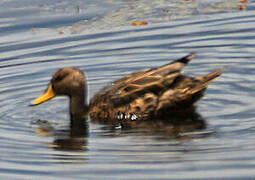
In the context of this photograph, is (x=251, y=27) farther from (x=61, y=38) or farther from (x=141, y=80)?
(x=141, y=80)

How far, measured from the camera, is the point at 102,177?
7.86 metres

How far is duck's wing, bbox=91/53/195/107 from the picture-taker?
10.3 metres

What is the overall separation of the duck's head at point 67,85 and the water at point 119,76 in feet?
0.91

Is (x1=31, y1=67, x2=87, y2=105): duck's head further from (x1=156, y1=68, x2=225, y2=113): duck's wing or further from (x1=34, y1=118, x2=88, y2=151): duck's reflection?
(x1=156, y1=68, x2=225, y2=113): duck's wing

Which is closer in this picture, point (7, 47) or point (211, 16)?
point (7, 47)

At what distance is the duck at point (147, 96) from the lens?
1036 centimetres

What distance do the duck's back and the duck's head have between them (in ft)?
1.41

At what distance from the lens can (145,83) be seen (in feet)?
34.1

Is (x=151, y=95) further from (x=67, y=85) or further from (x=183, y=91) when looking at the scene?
(x=67, y=85)

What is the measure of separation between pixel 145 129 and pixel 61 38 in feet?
16.0

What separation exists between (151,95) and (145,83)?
193 millimetres

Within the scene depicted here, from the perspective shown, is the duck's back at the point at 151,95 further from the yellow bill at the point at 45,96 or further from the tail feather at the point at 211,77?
the yellow bill at the point at 45,96

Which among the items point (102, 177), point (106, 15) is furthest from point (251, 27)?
point (102, 177)

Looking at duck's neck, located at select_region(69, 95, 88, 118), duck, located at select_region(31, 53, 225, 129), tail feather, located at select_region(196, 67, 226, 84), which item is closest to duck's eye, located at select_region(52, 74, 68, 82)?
duck, located at select_region(31, 53, 225, 129)
